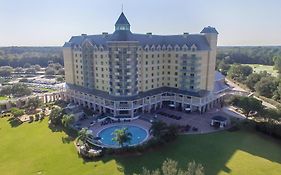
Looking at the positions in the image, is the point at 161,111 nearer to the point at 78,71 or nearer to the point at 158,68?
the point at 158,68

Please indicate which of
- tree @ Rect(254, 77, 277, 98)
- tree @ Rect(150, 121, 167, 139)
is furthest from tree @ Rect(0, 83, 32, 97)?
tree @ Rect(254, 77, 277, 98)

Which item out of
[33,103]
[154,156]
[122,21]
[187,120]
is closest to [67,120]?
[154,156]

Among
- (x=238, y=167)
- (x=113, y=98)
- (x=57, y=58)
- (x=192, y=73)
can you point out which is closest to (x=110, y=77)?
(x=113, y=98)

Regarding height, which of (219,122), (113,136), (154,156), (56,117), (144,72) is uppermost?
(144,72)

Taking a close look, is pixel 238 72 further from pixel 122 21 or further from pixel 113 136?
pixel 113 136

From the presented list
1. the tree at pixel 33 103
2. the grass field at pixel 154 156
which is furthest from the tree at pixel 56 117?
the tree at pixel 33 103

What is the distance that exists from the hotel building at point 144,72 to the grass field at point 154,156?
18.7 m

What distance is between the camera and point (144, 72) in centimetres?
7594

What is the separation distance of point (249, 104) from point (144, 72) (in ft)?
106

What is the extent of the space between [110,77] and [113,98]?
7011 millimetres

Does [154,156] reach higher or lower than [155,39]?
lower

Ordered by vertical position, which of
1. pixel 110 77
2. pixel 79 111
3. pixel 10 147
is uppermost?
pixel 110 77

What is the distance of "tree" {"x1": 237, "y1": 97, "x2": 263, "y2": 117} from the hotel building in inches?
426

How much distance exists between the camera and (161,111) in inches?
2968
